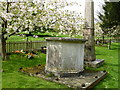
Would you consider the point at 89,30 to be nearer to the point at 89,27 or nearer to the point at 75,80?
the point at 89,27

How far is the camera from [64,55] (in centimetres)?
666

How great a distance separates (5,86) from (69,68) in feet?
9.22

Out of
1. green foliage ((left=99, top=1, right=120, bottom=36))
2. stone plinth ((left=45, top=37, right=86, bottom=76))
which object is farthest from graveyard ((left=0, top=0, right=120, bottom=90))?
green foliage ((left=99, top=1, right=120, bottom=36))

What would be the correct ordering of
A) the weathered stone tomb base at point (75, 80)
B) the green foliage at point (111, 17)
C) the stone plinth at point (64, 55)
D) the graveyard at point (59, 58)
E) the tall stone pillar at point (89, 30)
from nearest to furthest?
the weathered stone tomb base at point (75, 80) → the graveyard at point (59, 58) → the stone plinth at point (64, 55) → the tall stone pillar at point (89, 30) → the green foliage at point (111, 17)

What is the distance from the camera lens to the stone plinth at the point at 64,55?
21.8ft

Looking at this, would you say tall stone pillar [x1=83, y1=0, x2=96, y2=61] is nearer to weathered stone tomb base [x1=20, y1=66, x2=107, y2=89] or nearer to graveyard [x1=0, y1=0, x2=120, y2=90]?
graveyard [x1=0, y1=0, x2=120, y2=90]

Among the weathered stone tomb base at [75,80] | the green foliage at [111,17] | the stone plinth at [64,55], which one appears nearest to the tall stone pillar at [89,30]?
the weathered stone tomb base at [75,80]

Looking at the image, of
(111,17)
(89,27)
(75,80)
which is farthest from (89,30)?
(111,17)

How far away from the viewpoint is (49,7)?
9992 millimetres

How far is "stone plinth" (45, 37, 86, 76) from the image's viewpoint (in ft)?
21.8

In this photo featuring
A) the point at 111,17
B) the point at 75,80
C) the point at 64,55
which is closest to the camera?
the point at 75,80

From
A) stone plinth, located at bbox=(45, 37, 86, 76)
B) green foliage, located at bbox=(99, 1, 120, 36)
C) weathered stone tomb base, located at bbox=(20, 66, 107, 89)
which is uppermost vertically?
green foliage, located at bbox=(99, 1, 120, 36)

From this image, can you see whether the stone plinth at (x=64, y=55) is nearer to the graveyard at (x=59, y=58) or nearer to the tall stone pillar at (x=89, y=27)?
the graveyard at (x=59, y=58)

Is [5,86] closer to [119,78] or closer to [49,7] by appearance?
[119,78]
